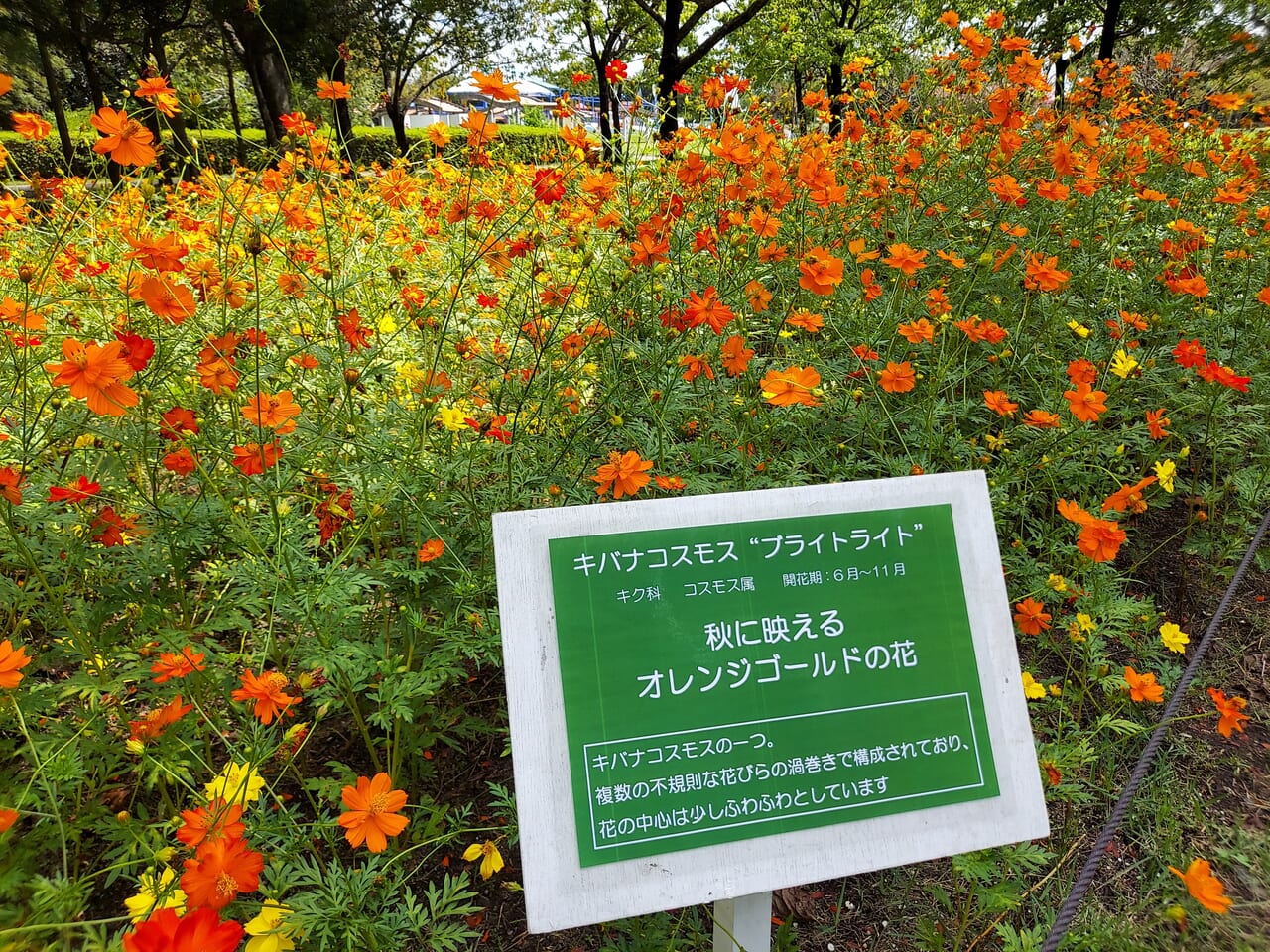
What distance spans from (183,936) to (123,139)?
129 centimetres

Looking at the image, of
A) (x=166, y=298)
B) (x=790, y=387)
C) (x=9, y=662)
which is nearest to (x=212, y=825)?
(x=9, y=662)

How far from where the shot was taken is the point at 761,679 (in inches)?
33.6

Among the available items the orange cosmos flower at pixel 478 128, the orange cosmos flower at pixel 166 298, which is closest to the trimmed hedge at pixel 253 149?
the orange cosmos flower at pixel 478 128

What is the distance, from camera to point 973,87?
119 inches

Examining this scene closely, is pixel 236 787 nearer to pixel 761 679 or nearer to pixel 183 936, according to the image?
pixel 183 936

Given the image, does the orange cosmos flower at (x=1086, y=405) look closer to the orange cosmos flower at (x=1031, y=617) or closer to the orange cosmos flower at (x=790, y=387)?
the orange cosmos flower at (x=1031, y=617)

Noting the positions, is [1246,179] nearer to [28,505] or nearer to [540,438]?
[540,438]

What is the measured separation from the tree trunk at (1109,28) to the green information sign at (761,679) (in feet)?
30.0

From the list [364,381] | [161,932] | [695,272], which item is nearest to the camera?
[161,932]

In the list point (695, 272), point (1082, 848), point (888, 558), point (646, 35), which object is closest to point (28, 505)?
point (888, 558)

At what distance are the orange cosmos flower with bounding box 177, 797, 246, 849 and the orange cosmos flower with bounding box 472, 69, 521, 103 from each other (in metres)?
1.25

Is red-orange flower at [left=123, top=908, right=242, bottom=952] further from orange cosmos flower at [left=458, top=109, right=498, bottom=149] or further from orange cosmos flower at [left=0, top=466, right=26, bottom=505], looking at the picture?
orange cosmos flower at [left=458, top=109, right=498, bottom=149]

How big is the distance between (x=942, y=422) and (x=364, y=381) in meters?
1.58

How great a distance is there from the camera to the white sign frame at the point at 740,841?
785 millimetres
